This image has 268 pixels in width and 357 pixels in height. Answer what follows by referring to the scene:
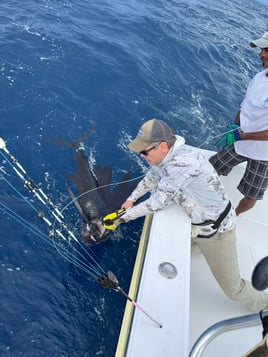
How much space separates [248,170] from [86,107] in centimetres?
338

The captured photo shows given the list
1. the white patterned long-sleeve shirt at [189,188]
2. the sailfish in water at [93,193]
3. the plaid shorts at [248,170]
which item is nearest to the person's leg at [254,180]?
the plaid shorts at [248,170]

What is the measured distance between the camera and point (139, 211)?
9.57 ft

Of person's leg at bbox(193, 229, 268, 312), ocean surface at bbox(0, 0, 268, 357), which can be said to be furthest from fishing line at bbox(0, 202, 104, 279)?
person's leg at bbox(193, 229, 268, 312)

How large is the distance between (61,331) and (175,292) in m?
1.47

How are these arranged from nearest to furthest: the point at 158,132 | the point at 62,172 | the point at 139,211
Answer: the point at 158,132
the point at 139,211
the point at 62,172

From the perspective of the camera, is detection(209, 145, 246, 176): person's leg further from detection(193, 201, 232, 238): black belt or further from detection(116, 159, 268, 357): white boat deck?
detection(193, 201, 232, 238): black belt

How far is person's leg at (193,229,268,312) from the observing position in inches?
121

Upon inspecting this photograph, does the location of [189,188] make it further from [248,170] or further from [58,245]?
[58,245]

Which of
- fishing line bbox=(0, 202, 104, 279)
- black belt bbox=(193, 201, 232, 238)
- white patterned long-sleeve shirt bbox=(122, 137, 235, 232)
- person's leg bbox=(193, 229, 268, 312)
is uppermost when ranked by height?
white patterned long-sleeve shirt bbox=(122, 137, 235, 232)

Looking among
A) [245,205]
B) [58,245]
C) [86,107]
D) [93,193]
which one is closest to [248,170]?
[245,205]

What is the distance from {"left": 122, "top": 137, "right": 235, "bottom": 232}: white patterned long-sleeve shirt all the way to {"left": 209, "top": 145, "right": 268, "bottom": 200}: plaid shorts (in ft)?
2.83

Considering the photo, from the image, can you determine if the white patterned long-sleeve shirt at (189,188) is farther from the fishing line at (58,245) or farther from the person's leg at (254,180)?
the fishing line at (58,245)

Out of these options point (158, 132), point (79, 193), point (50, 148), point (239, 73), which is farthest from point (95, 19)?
point (158, 132)

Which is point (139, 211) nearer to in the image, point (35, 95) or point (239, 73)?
point (35, 95)
